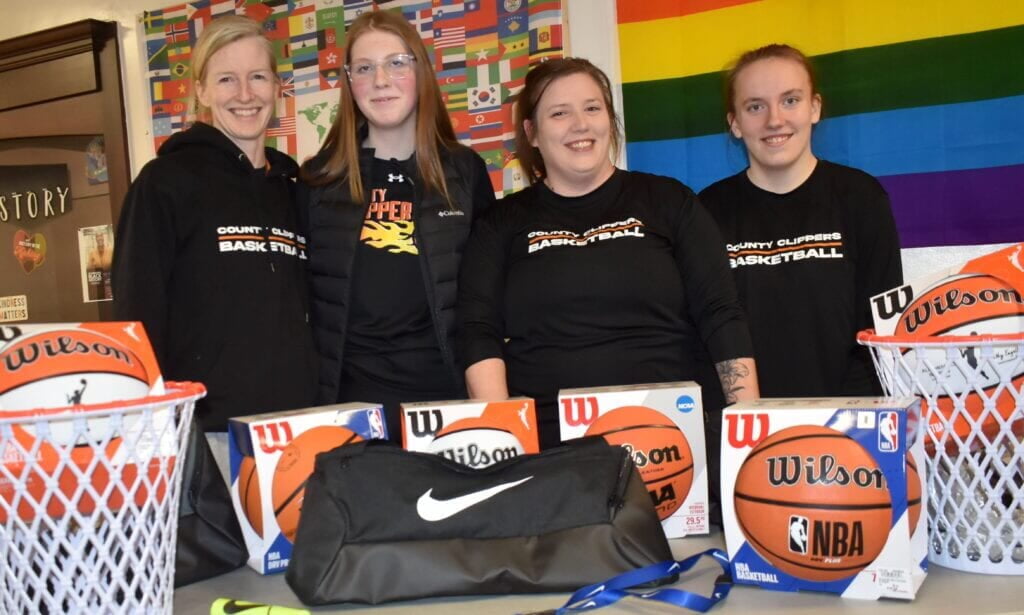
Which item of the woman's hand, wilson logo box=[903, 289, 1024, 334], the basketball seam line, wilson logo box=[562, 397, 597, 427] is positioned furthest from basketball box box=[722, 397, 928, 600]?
the woman's hand

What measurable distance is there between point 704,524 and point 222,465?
34.3 inches

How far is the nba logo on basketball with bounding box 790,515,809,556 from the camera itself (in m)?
1.08

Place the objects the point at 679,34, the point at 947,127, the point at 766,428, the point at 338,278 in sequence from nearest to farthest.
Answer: the point at 766,428, the point at 338,278, the point at 947,127, the point at 679,34

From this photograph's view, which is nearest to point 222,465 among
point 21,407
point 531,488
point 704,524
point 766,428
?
point 21,407

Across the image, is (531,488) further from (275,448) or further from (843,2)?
(843,2)

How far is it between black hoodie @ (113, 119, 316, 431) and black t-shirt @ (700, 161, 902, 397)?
1.11 m

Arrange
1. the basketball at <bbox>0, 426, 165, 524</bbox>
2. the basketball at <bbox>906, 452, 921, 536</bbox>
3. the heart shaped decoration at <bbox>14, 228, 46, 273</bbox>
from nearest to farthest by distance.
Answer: the basketball at <bbox>0, 426, 165, 524</bbox>
the basketball at <bbox>906, 452, 921, 536</bbox>
the heart shaped decoration at <bbox>14, 228, 46, 273</bbox>

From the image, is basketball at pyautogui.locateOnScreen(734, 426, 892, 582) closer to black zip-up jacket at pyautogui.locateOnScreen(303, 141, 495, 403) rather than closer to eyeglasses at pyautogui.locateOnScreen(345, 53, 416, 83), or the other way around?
black zip-up jacket at pyautogui.locateOnScreen(303, 141, 495, 403)

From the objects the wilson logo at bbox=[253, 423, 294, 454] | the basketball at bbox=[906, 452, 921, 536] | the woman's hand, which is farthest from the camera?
the woman's hand

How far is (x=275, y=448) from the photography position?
4.24 ft

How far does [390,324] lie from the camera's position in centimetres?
205

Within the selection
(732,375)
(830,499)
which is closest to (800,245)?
(732,375)

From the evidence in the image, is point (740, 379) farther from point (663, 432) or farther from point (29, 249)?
point (29, 249)

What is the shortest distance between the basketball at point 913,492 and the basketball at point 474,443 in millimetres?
555
